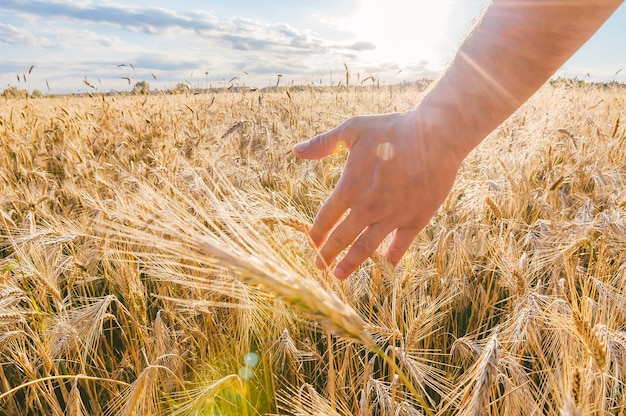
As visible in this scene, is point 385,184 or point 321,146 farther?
point 321,146

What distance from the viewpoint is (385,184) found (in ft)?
3.76

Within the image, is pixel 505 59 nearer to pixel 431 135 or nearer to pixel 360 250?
pixel 431 135

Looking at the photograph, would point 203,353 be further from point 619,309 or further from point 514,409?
point 619,309

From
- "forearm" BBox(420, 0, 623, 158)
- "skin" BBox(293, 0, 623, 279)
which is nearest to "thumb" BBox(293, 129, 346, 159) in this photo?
"skin" BBox(293, 0, 623, 279)

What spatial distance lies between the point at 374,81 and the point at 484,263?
5.53 metres

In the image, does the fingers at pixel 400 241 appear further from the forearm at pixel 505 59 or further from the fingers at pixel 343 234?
the forearm at pixel 505 59

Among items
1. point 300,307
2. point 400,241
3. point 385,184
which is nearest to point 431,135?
point 385,184

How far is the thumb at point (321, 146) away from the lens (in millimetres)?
1251

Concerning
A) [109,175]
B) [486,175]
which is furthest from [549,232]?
[109,175]

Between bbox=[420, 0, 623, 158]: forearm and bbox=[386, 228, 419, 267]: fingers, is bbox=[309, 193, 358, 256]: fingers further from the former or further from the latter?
bbox=[420, 0, 623, 158]: forearm

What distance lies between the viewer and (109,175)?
3.08 m

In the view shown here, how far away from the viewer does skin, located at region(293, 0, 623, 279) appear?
1.03m

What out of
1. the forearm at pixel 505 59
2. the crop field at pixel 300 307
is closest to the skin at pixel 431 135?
the forearm at pixel 505 59

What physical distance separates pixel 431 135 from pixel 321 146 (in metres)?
0.34
